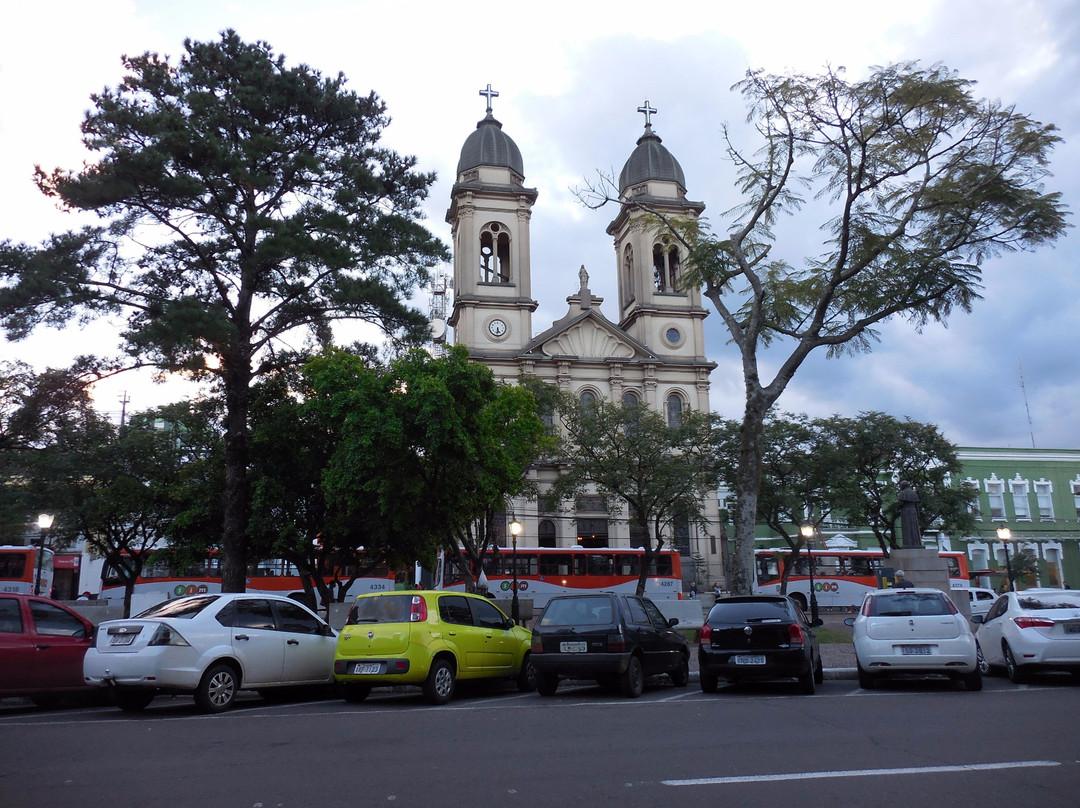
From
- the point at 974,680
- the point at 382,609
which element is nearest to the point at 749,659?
the point at 974,680

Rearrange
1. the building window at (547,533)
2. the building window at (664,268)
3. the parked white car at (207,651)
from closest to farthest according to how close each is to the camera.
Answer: the parked white car at (207,651), the building window at (547,533), the building window at (664,268)

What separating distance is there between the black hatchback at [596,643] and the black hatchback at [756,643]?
2.62ft

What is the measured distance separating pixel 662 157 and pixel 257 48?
3725 centimetres

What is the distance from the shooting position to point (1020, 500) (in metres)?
49.9

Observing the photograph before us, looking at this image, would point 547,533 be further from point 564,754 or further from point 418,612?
point 564,754

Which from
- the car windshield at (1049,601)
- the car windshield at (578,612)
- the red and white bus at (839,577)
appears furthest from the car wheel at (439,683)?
the red and white bus at (839,577)

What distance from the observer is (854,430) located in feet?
127

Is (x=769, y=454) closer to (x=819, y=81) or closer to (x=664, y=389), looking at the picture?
(x=664, y=389)

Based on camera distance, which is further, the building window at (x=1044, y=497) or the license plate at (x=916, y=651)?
the building window at (x=1044, y=497)

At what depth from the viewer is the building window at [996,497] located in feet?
163

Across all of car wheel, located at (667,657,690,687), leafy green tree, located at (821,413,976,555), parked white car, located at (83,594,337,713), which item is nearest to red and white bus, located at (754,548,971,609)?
leafy green tree, located at (821,413,976,555)

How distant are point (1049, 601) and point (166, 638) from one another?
1202cm

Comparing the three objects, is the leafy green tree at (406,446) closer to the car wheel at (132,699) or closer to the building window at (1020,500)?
the car wheel at (132,699)

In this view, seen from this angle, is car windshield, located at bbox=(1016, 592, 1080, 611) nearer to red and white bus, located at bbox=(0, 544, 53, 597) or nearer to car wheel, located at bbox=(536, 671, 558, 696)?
car wheel, located at bbox=(536, 671, 558, 696)
